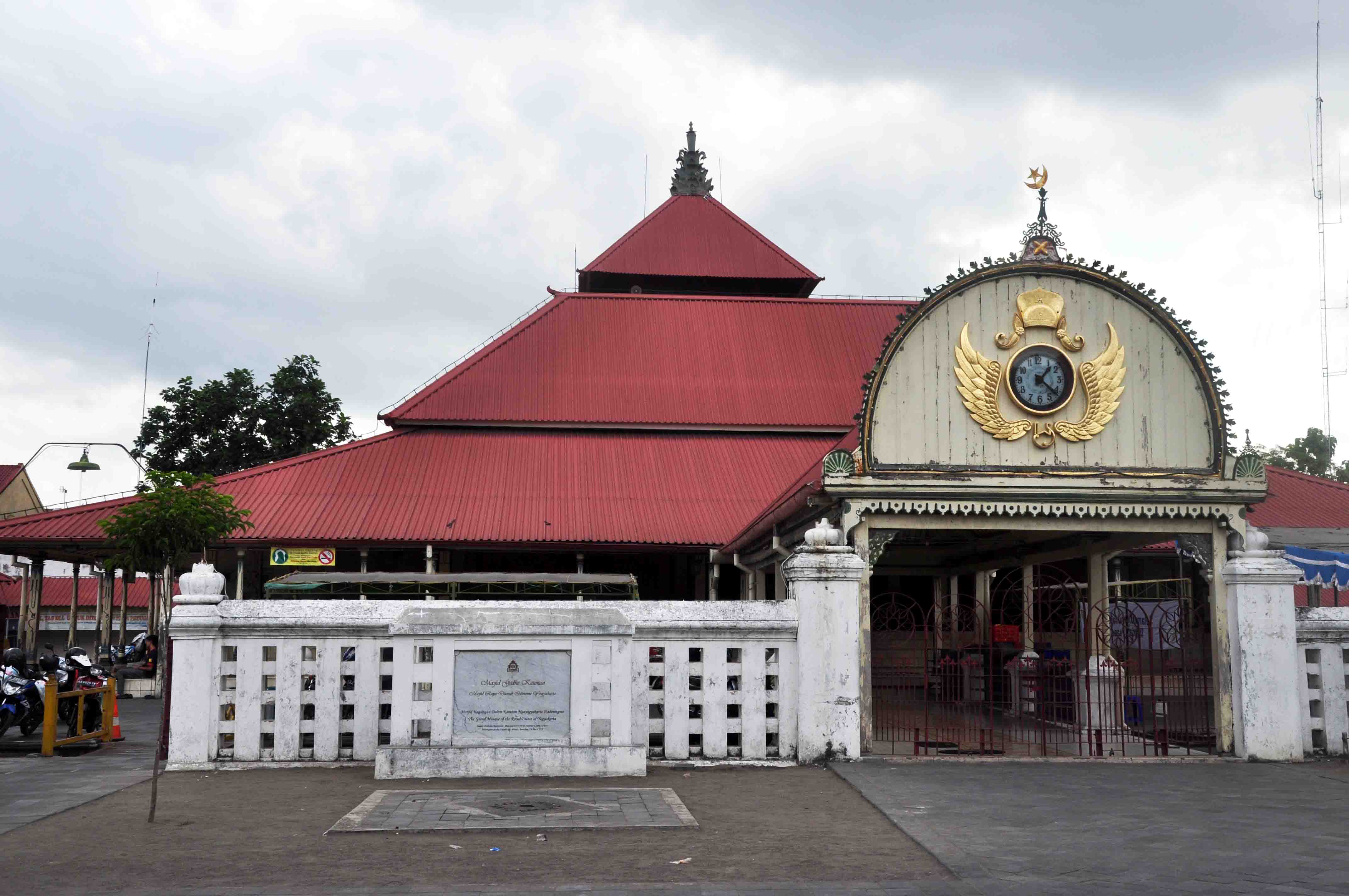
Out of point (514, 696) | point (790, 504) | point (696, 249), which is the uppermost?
point (696, 249)

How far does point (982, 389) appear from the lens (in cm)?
1270

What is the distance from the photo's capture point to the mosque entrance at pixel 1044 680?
1198cm

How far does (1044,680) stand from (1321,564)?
9601 mm

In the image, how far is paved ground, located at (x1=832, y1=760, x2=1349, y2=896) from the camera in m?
6.66

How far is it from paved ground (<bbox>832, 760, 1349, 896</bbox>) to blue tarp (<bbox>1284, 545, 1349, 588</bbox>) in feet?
28.5

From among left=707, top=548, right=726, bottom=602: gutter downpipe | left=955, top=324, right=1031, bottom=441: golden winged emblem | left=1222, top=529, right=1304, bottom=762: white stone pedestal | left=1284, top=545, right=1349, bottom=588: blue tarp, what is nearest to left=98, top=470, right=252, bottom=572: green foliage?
left=707, top=548, right=726, bottom=602: gutter downpipe

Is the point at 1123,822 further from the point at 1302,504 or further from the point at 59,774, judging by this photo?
the point at 1302,504

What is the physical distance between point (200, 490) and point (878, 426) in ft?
42.9

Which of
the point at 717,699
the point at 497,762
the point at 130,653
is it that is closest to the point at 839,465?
the point at 717,699

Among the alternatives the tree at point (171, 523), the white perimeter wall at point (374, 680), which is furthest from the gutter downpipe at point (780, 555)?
the tree at point (171, 523)

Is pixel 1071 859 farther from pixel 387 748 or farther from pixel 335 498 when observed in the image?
pixel 335 498

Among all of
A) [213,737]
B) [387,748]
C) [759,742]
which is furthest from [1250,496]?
[213,737]

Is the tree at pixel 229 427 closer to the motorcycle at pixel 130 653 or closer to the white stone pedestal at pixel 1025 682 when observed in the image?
the motorcycle at pixel 130 653

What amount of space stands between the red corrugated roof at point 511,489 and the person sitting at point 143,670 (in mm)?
3286
